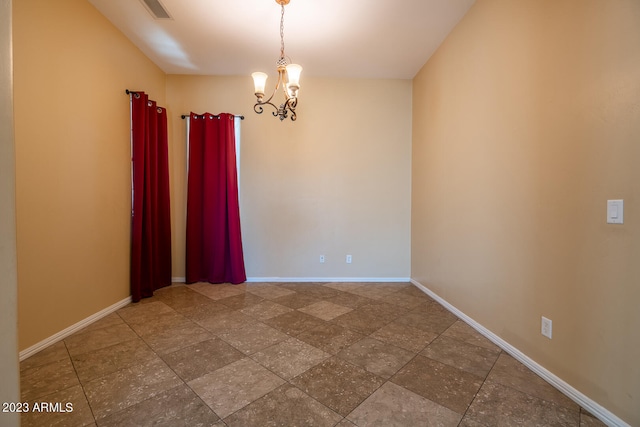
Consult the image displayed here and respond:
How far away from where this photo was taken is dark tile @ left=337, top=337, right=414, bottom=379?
1800 millimetres

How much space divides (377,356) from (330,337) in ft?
1.47

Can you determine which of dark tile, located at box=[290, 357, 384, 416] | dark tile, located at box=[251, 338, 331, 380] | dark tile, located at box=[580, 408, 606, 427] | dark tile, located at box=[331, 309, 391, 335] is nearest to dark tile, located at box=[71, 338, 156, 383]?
dark tile, located at box=[251, 338, 331, 380]

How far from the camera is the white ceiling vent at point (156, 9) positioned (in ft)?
7.80

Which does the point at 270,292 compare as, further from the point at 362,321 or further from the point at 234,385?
the point at 234,385

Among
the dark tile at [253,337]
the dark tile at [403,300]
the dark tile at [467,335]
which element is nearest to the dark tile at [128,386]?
the dark tile at [253,337]

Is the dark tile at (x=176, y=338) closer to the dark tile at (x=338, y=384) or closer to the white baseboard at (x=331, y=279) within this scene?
the dark tile at (x=338, y=384)

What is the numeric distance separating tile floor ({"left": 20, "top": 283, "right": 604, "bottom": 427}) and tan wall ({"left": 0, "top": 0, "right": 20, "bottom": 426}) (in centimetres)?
77

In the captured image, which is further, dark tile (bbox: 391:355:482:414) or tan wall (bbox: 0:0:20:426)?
dark tile (bbox: 391:355:482:414)

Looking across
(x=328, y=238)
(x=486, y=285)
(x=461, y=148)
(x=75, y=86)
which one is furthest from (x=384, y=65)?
(x=75, y=86)

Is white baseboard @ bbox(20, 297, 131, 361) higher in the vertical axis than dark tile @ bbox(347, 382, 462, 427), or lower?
higher

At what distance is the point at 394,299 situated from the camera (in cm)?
319

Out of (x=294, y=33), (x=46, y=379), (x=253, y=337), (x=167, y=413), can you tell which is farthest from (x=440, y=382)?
(x=294, y=33)

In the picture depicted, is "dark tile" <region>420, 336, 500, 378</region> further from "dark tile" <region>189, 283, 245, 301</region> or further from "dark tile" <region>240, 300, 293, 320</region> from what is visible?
"dark tile" <region>189, 283, 245, 301</region>

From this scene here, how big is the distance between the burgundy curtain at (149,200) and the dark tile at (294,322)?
1764mm
